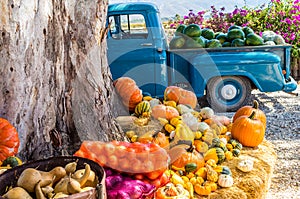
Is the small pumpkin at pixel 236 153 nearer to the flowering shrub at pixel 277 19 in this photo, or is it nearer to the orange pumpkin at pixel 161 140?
the orange pumpkin at pixel 161 140

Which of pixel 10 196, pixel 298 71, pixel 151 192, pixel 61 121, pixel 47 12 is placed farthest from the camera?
pixel 298 71

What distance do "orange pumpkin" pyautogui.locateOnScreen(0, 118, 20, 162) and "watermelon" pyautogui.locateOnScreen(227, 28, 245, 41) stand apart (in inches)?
203

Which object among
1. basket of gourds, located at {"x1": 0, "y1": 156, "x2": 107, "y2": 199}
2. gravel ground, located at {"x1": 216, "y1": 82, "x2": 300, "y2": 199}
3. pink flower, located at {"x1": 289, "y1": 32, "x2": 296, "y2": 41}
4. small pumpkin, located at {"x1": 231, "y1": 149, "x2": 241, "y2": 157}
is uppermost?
pink flower, located at {"x1": 289, "y1": 32, "x2": 296, "y2": 41}

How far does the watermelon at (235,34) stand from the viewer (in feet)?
23.6

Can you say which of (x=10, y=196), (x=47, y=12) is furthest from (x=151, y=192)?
(x=47, y=12)

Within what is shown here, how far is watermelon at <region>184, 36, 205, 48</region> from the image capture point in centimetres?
688

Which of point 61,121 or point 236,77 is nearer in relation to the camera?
point 61,121

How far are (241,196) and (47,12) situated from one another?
2.14 meters

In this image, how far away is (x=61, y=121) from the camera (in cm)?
329

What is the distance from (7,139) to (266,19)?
872 centimetres

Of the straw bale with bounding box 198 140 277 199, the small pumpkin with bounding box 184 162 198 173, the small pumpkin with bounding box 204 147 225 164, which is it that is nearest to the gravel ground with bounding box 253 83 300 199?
the straw bale with bounding box 198 140 277 199

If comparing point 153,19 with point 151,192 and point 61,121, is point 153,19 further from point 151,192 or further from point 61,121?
point 151,192

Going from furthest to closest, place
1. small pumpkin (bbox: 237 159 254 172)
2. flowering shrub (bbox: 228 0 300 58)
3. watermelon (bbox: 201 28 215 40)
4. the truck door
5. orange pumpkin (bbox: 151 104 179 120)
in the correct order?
flowering shrub (bbox: 228 0 300 58) → watermelon (bbox: 201 28 215 40) → the truck door → orange pumpkin (bbox: 151 104 179 120) → small pumpkin (bbox: 237 159 254 172)

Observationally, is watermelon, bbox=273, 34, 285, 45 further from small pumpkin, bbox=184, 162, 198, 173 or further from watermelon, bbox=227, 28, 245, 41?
small pumpkin, bbox=184, 162, 198, 173
